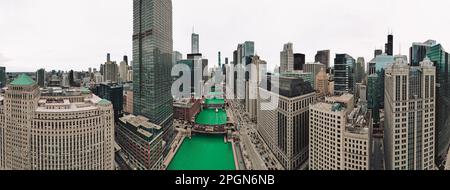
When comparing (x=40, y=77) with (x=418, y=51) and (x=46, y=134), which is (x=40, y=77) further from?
(x=418, y=51)

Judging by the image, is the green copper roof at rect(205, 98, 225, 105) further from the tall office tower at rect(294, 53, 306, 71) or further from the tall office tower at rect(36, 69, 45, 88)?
the tall office tower at rect(36, 69, 45, 88)

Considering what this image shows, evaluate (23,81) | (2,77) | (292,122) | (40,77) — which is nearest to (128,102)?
(40,77)

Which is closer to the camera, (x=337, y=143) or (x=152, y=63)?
(x=337, y=143)

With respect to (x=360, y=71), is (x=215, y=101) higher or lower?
lower

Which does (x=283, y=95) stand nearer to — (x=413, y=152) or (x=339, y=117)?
(x=339, y=117)

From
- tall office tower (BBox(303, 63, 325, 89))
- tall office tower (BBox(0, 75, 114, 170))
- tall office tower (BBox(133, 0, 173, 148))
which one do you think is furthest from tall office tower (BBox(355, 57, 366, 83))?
tall office tower (BBox(0, 75, 114, 170))
